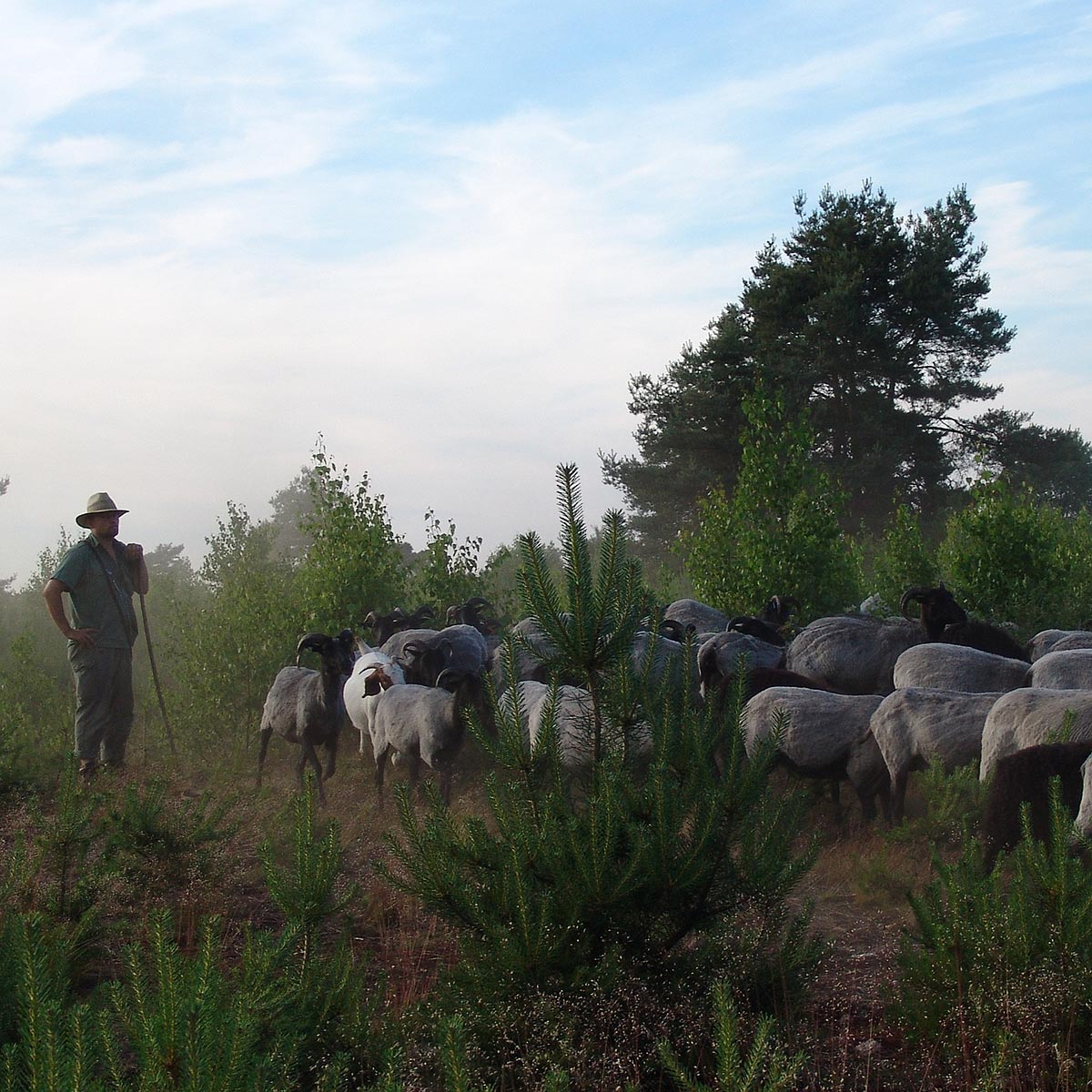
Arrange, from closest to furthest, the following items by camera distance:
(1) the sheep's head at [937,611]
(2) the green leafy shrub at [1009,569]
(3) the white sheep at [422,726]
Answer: (3) the white sheep at [422,726] → (1) the sheep's head at [937,611] → (2) the green leafy shrub at [1009,569]

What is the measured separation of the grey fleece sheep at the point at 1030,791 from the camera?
6340 millimetres

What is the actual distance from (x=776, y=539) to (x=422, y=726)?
23.8 feet

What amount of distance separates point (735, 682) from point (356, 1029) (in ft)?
6.41

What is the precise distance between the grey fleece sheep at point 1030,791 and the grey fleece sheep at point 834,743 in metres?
2.06

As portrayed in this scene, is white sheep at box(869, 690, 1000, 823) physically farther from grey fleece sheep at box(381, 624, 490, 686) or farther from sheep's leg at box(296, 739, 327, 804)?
sheep's leg at box(296, 739, 327, 804)

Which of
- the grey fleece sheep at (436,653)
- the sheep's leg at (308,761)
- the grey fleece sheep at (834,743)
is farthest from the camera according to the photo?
the grey fleece sheep at (436,653)

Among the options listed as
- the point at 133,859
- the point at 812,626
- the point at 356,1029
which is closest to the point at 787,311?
the point at 812,626

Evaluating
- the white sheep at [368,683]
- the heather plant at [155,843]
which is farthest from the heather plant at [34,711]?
the heather plant at [155,843]

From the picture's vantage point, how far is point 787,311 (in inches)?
1141

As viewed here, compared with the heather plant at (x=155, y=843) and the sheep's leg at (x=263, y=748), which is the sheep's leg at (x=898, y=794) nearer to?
the heather plant at (x=155, y=843)

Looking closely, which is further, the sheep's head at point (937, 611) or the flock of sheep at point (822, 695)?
the sheep's head at point (937, 611)

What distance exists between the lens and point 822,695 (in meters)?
8.98

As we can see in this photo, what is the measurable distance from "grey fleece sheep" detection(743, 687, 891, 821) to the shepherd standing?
5.99 metres

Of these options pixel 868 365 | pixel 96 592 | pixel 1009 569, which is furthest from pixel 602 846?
pixel 868 365
